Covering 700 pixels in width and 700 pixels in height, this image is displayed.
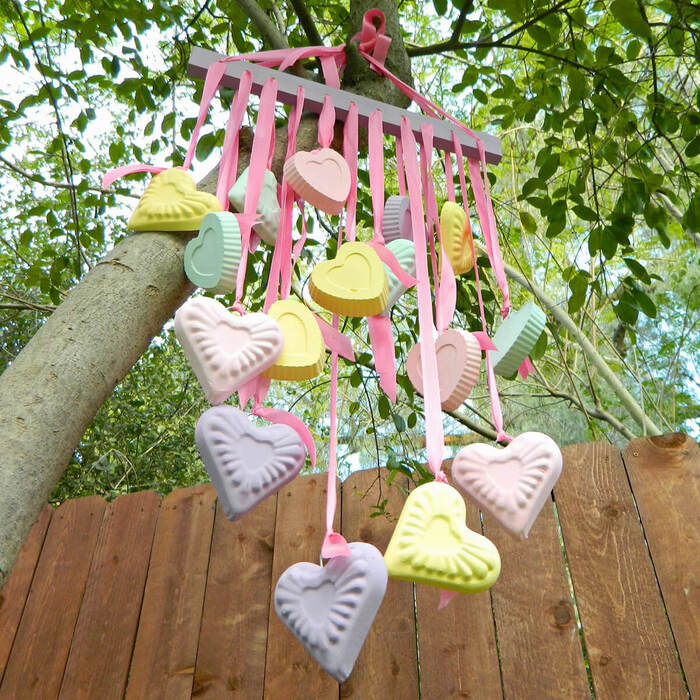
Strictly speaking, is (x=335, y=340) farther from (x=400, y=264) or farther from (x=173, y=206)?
(x=173, y=206)

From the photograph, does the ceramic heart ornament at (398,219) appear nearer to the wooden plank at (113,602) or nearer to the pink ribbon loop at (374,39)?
the pink ribbon loop at (374,39)

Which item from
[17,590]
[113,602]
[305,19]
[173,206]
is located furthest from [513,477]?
[17,590]

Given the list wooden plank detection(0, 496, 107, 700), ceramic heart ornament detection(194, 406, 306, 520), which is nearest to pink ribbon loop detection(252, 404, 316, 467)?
ceramic heart ornament detection(194, 406, 306, 520)

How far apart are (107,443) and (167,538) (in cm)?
186

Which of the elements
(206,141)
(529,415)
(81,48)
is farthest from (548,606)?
(529,415)

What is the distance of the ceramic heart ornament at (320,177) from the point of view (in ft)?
2.86

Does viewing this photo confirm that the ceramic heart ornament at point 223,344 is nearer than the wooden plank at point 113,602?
Yes

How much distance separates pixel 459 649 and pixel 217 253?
3.00 ft

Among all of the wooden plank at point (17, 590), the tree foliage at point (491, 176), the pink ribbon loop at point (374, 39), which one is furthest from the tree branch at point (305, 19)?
the wooden plank at point (17, 590)

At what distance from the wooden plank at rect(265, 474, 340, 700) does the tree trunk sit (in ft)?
2.78

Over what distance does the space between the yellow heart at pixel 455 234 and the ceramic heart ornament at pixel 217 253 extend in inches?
12.6

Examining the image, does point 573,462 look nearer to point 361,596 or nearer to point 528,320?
point 528,320

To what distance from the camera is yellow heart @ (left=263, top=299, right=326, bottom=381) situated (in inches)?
29.0

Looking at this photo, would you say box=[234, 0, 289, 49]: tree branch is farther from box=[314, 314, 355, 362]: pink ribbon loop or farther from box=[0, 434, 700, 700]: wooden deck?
box=[0, 434, 700, 700]: wooden deck
